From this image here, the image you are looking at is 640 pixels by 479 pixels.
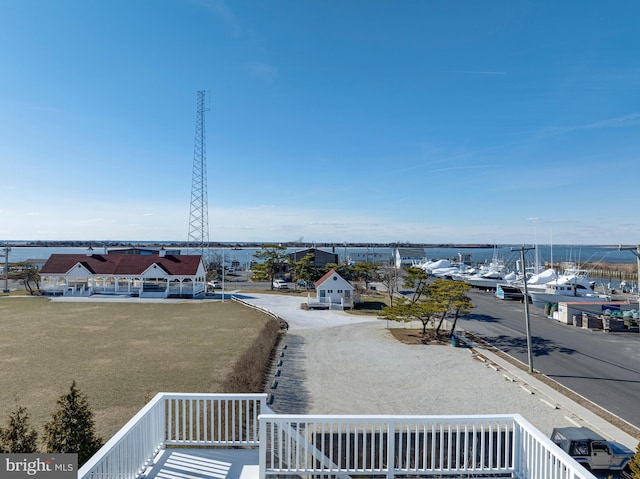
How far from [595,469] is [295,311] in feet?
75.3

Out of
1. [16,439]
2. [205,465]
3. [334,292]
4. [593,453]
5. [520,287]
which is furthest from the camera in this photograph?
[520,287]

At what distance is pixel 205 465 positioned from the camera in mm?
5477

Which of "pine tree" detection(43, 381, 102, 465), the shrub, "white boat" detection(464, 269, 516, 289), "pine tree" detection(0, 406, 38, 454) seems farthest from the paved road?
"white boat" detection(464, 269, 516, 289)

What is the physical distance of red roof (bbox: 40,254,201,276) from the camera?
38.6m

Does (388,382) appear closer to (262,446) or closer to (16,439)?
(262,446)

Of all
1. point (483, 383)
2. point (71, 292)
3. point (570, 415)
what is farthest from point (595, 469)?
point (71, 292)

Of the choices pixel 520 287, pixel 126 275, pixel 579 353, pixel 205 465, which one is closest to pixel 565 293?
pixel 520 287

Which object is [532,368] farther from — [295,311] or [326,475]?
[295,311]

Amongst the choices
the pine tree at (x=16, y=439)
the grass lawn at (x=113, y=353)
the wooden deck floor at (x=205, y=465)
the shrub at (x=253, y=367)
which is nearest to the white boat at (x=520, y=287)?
the grass lawn at (x=113, y=353)

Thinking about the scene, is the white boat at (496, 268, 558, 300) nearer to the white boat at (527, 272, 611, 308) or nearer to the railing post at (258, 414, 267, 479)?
the white boat at (527, 272, 611, 308)

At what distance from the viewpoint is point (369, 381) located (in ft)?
46.9

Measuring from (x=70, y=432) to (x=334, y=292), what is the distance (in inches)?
1048

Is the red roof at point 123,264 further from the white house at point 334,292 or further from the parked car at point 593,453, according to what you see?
the parked car at point 593,453

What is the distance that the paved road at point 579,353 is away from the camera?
13.4 metres
